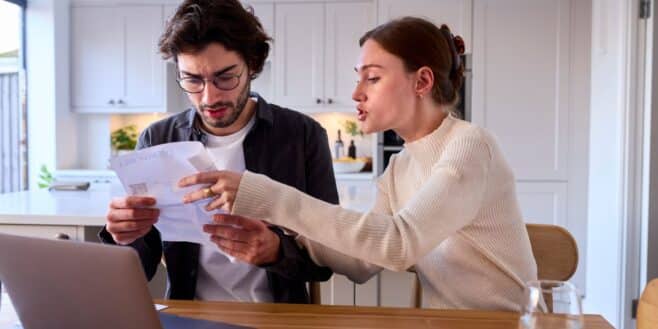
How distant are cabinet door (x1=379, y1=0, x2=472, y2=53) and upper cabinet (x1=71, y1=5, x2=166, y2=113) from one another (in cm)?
186

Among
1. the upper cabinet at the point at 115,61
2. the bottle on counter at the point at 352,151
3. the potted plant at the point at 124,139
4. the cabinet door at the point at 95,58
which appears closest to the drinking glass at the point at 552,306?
the bottle on counter at the point at 352,151

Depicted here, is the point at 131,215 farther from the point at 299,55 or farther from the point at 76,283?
the point at 299,55

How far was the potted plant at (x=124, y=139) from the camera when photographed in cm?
521

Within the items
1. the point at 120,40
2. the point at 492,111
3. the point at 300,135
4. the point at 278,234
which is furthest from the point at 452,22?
the point at 278,234

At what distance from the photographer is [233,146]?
5.10 feet

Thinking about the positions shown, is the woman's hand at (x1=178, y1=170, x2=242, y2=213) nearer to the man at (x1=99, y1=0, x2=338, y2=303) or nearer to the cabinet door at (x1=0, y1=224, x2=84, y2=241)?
the man at (x1=99, y1=0, x2=338, y2=303)

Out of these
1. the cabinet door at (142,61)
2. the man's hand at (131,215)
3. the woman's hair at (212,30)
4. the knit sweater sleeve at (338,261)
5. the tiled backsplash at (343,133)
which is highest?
the cabinet door at (142,61)

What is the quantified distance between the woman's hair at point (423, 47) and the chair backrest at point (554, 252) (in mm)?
422

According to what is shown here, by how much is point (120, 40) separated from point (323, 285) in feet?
11.6

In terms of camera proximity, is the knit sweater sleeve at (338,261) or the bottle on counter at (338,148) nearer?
the knit sweater sleeve at (338,261)

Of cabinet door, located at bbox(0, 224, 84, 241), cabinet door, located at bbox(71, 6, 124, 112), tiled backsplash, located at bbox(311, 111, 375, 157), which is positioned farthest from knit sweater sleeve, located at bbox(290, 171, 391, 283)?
cabinet door, located at bbox(71, 6, 124, 112)

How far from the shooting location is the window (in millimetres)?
4754

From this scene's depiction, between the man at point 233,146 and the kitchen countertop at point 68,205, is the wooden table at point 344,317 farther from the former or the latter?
the kitchen countertop at point 68,205

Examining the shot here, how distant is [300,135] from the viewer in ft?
5.26
